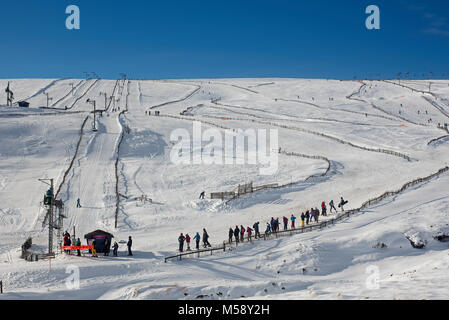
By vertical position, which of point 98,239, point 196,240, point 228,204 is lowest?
point 196,240

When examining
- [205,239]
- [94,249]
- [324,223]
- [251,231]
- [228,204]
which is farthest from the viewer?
[228,204]

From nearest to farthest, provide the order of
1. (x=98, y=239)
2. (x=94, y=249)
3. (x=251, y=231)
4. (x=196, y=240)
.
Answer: (x=94, y=249), (x=98, y=239), (x=196, y=240), (x=251, y=231)

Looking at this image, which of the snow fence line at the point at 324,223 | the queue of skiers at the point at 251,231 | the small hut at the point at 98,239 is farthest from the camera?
the queue of skiers at the point at 251,231

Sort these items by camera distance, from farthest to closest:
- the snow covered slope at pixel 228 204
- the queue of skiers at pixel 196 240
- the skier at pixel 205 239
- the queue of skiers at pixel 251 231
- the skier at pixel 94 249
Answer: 1. the skier at pixel 205 239
2. the queue of skiers at pixel 251 231
3. the queue of skiers at pixel 196 240
4. the skier at pixel 94 249
5. the snow covered slope at pixel 228 204

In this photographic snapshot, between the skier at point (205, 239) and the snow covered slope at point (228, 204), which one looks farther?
the skier at point (205, 239)

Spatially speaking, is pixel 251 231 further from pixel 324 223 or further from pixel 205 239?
pixel 324 223

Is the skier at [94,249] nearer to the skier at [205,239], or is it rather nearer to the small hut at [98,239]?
the small hut at [98,239]

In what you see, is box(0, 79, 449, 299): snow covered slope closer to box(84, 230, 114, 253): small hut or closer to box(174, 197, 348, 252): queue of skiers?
box(174, 197, 348, 252): queue of skiers

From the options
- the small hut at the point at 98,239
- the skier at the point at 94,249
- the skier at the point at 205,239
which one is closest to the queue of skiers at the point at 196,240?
the skier at the point at 205,239

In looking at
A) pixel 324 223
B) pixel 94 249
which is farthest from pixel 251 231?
pixel 94 249
